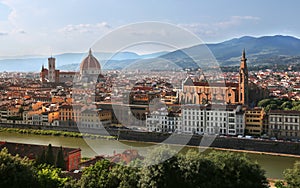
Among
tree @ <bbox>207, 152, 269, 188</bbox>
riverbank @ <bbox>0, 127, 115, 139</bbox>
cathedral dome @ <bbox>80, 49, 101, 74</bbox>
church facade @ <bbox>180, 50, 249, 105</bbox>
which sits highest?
cathedral dome @ <bbox>80, 49, 101, 74</bbox>

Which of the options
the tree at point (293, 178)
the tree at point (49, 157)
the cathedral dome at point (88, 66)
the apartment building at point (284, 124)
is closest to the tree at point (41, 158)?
the tree at point (49, 157)

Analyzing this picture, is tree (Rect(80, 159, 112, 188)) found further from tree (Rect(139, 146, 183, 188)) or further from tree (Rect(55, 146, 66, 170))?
tree (Rect(55, 146, 66, 170))

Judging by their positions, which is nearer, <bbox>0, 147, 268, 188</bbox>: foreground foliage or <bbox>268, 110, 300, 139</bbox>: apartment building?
<bbox>0, 147, 268, 188</bbox>: foreground foliage

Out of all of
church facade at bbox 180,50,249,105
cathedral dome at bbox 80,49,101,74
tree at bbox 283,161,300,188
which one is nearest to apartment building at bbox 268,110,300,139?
church facade at bbox 180,50,249,105

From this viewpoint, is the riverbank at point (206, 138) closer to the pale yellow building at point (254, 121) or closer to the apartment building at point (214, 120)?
the apartment building at point (214, 120)

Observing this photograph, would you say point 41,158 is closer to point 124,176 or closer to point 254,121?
point 124,176

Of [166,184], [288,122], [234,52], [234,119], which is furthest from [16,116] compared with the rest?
[234,52]
